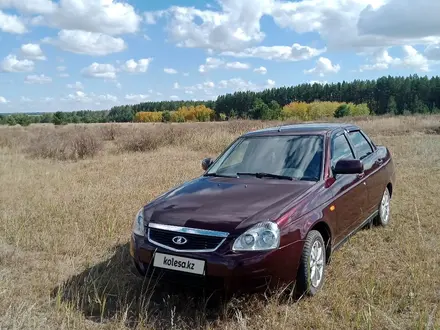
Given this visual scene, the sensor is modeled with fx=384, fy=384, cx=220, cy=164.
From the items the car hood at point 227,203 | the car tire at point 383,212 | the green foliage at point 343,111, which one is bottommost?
the car tire at point 383,212

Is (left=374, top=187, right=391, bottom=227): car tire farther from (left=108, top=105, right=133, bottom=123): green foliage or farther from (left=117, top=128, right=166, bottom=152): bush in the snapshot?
(left=108, top=105, right=133, bottom=123): green foliage

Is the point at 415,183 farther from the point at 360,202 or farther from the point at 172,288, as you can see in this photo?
the point at 172,288

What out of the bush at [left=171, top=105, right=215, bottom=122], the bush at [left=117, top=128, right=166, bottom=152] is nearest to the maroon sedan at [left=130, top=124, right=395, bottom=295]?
the bush at [left=117, top=128, right=166, bottom=152]

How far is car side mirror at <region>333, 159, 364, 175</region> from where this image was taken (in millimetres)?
3871

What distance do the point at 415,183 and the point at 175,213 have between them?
6697 millimetres

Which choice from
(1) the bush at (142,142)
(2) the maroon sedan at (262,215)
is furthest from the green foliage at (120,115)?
(2) the maroon sedan at (262,215)

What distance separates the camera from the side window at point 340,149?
4299 millimetres

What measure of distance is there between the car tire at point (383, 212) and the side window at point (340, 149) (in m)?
1.14

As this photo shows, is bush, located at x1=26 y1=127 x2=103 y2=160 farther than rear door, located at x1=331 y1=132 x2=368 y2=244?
Yes

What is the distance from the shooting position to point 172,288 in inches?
145

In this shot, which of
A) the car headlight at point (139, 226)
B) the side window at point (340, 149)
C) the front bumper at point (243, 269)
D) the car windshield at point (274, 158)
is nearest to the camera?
the front bumper at point (243, 269)

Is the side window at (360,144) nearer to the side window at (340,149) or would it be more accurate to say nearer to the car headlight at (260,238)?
the side window at (340,149)

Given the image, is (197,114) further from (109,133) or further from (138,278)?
(138,278)

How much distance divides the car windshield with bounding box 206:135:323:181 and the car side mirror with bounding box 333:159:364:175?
0.19 m
